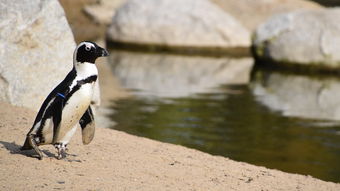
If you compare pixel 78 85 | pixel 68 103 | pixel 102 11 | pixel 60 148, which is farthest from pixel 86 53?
pixel 102 11

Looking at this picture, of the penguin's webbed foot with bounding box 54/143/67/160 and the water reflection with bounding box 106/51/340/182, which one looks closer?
the penguin's webbed foot with bounding box 54/143/67/160

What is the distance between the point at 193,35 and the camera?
19250 millimetres

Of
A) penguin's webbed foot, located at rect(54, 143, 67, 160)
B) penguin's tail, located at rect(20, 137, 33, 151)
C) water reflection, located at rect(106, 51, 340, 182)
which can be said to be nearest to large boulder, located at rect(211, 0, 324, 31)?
water reflection, located at rect(106, 51, 340, 182)

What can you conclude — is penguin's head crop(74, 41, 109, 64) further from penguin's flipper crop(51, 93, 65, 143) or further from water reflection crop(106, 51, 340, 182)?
water reflection crop(106, 51, 340, 182)

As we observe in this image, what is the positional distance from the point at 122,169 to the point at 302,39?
11978 mm

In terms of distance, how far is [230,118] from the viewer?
11320 millimetres

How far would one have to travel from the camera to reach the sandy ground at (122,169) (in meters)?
5.34

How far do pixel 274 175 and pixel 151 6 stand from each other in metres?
13.4

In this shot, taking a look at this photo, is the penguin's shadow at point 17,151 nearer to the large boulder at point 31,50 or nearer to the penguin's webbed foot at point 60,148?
the penguin's webbed foot at point 60,148

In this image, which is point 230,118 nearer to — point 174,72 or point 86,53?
point 174,72

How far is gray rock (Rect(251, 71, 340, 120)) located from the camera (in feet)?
39.9

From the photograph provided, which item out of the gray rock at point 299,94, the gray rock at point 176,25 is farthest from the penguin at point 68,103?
the gray rock at point 176,25

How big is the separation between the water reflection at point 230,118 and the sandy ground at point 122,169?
205 cm

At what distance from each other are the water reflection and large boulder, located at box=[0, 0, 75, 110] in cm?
204
